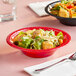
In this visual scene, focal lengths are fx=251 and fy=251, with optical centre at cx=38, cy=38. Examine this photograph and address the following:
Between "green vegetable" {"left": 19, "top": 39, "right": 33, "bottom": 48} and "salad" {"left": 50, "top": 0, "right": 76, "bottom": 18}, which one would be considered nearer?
"green vegetable" {"left": 19, "top": 39, "right": 33, "bottom": 48}

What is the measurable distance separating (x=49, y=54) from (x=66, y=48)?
0.15 meters

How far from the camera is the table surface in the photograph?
1.21 meters

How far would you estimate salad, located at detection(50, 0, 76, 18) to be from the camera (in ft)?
5.53

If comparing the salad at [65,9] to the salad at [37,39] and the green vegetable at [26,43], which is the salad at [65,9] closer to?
the salad at [37,39]

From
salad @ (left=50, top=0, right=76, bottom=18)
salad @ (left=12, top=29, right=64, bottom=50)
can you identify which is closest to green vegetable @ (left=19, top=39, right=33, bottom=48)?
salad @ (left=12, top=29, right=64, bottom=50)

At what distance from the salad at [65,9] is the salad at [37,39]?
0.35 meters

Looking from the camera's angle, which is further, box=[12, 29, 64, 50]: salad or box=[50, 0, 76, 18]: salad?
box=[50, 0, 76, 18]: salad

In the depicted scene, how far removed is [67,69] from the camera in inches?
45.6

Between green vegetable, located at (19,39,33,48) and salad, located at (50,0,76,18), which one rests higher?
salad, located at (50,0,76,18)

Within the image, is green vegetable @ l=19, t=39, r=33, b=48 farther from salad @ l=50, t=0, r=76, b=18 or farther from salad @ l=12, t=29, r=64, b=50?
salad @ l=50, t=0, r=76, b=18

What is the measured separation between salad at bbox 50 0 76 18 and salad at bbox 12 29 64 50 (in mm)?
345

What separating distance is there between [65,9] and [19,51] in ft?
1.81

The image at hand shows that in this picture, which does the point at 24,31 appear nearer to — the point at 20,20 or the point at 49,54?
the point at 49,54

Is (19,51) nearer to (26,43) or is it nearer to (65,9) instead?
(26,43)
